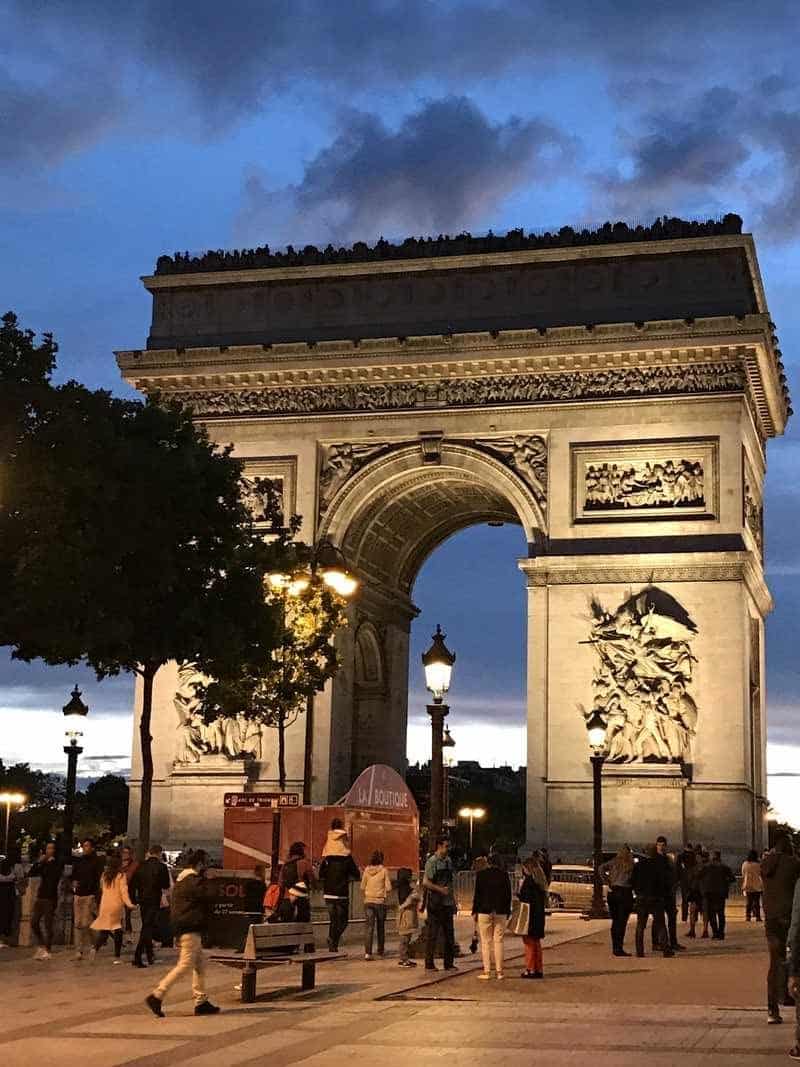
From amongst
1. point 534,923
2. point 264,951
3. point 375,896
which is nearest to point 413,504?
point 375,896

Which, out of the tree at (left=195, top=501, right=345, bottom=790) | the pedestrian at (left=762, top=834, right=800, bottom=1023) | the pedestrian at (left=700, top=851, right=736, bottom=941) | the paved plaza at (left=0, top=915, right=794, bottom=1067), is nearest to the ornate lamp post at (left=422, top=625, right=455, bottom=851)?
the paved plaza at (left=0, top=915, right=794, bottom=1067)

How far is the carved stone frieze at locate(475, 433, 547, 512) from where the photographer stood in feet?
149

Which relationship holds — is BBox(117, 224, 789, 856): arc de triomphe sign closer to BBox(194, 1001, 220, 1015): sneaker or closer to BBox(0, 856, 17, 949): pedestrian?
BBox(0, 856, 17, 949): pedestrian

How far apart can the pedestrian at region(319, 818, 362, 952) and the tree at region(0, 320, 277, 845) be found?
777 centimetres

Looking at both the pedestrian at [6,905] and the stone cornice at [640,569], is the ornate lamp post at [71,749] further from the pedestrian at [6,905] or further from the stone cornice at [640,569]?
the stone cornice at [640,569]

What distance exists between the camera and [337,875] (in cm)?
2478

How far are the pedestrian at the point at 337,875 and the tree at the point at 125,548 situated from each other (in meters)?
7.77

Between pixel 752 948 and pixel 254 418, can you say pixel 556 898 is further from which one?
pixel 254 418

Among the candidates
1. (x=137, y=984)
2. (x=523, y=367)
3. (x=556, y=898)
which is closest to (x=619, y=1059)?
(x=137, y=984)

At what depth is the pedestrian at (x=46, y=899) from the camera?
26.0m

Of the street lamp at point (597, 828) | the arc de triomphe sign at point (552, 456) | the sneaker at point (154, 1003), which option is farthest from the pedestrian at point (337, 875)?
the arc de triomphe sign at point (552, 456)

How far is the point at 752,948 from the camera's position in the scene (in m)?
27.7

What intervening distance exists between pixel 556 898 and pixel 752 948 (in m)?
12.3

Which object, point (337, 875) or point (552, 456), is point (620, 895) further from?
point (552, 456)
